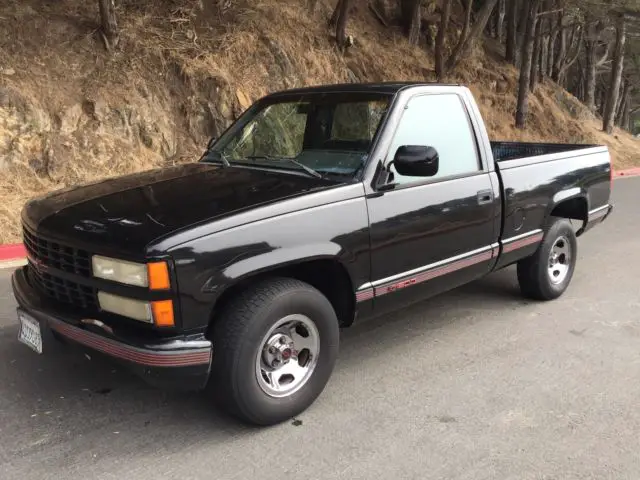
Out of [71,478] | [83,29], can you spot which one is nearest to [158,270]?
[71,478]

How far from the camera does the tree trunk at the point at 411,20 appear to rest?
17.2 metres

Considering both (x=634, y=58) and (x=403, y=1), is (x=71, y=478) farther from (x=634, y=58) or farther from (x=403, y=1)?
(x=634, y=58)

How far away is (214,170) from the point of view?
4113mm

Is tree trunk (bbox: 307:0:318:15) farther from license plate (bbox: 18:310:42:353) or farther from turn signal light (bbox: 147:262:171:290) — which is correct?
turn signal light (bbox: 147:262:171:290)

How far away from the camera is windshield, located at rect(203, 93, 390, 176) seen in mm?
3871

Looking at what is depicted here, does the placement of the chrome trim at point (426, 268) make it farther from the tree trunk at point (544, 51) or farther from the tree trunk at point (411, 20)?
the tree trunk at point (544, 51)

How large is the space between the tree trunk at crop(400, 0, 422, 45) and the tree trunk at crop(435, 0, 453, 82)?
1.25m

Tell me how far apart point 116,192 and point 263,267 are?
1155 mm

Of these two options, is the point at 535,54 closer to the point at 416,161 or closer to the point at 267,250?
the point at 416,161

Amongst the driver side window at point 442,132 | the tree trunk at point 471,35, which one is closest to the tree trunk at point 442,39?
the tree trunk at point 471,35

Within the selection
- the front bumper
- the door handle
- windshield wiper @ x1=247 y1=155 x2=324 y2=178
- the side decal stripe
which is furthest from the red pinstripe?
the door handle

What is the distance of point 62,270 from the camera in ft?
10.6

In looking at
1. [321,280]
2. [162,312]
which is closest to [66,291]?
[162,312]

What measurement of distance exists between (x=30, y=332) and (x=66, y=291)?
35 cm
